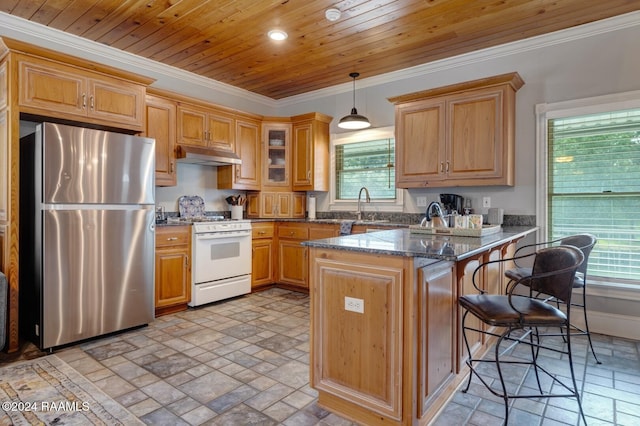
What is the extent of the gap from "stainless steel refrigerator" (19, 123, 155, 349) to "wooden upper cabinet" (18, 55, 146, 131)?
25 cm

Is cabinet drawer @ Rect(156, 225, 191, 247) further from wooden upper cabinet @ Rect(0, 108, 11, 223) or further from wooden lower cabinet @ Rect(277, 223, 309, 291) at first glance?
wooden lower cabinet @ Rect(277, 223, 309, 291)

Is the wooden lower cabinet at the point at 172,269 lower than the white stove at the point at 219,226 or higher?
lower

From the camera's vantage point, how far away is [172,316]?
373 centimetres

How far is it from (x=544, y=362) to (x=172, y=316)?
10.7ft

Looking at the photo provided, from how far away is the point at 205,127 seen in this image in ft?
14.4

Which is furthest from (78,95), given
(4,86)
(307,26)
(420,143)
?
(420,143)

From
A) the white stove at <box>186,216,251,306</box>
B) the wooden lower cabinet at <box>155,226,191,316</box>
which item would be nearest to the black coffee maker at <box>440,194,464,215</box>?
the white stove at <box>186,216,251,306</box>

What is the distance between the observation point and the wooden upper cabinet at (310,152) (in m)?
4.92

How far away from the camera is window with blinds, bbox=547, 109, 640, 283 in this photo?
315 cm

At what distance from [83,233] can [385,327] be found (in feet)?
8.13

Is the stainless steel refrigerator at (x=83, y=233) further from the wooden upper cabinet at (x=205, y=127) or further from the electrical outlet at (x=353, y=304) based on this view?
the electrical outlet at (x=353, y=304)

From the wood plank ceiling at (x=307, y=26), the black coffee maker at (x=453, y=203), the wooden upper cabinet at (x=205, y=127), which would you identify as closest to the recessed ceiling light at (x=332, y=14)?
the wood plank ceiling at (x=307, y=26)

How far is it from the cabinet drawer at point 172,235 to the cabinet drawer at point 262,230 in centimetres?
89

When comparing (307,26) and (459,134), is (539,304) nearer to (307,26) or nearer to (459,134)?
(459,134)
